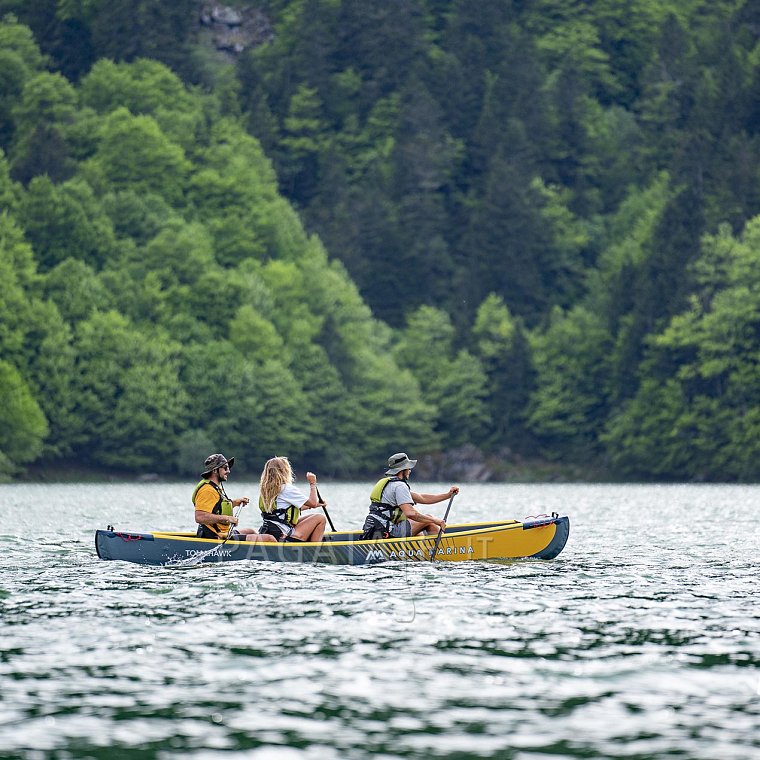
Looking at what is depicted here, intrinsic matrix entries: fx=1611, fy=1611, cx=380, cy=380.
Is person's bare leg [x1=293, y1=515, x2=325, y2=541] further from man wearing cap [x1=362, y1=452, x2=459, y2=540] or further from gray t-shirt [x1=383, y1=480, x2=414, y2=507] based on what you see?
gray t-shirt [x1=383, y1=480, x2=414, y2=507]

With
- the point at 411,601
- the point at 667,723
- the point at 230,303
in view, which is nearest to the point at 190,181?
the point at 230,303

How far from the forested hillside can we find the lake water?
6675cm

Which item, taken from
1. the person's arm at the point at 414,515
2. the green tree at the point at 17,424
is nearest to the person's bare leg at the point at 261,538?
the person's arm at the point at 414,515

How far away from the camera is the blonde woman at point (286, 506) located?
2727cm

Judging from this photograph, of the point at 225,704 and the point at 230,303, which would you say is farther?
the point at 230,303

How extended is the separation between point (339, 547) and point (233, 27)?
137 m

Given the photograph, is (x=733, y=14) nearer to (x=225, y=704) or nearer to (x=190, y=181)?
(x=190, y=181)

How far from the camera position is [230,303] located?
110 m

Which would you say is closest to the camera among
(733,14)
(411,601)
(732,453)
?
(411,601)

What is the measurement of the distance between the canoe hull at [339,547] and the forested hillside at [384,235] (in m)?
63.2

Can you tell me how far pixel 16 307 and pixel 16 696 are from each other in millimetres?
82436

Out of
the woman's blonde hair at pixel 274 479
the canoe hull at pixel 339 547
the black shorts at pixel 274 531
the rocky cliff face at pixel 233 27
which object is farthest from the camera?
the rocky cliff face at pixel 233 27

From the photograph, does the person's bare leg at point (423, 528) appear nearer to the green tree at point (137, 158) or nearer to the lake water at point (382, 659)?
the lake water at point (382, 659)

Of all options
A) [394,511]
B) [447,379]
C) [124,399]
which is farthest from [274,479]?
[447,379]
